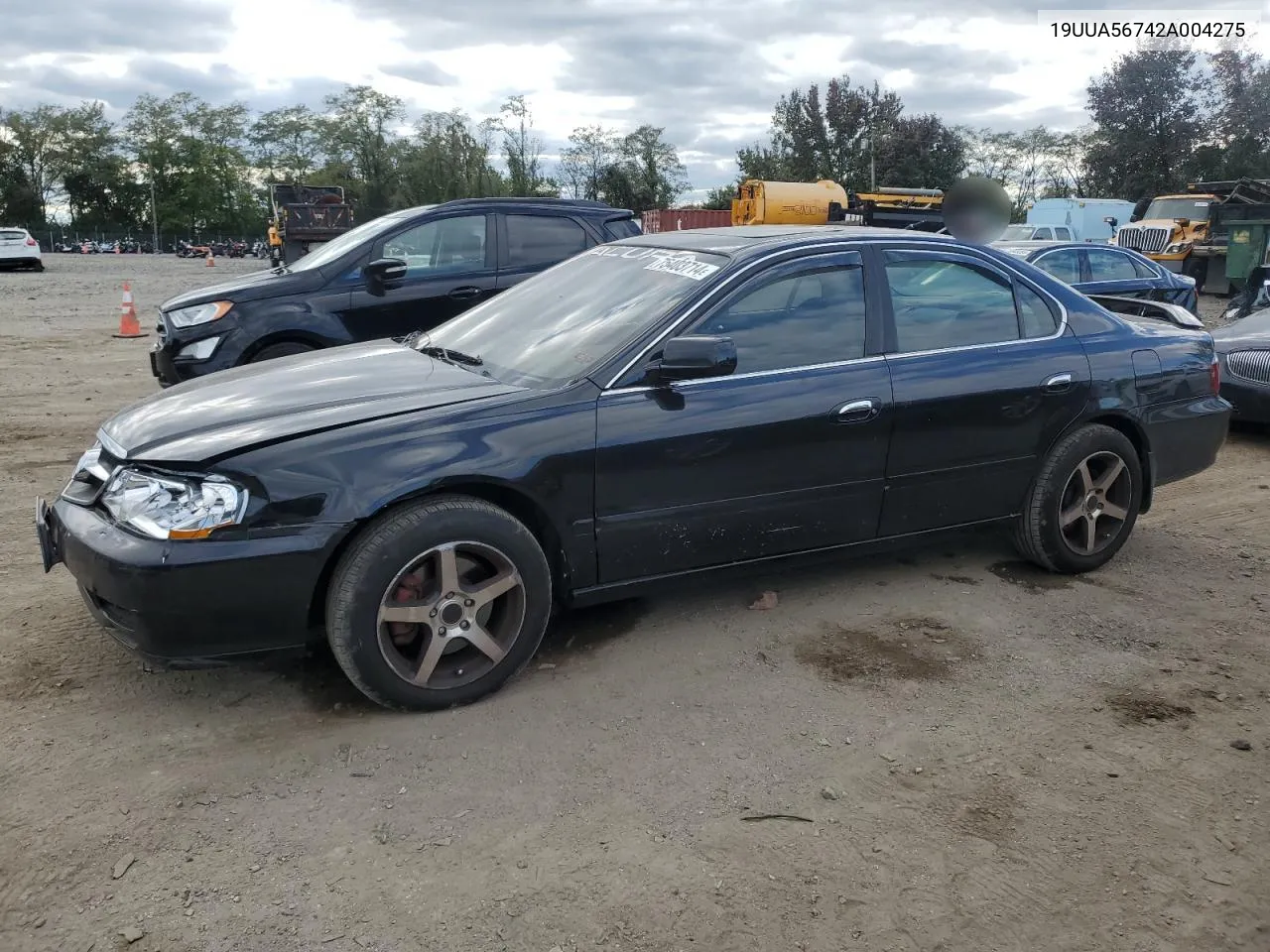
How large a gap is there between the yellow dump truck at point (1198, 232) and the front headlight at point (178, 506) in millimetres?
26139

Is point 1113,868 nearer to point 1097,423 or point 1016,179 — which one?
point 1097,423

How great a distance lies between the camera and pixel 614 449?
11.6ft

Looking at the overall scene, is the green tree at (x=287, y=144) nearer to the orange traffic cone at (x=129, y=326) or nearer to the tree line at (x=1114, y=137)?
the tree line at (x=1114, y=137)

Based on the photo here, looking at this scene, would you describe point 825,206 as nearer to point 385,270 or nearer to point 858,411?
point 385,270

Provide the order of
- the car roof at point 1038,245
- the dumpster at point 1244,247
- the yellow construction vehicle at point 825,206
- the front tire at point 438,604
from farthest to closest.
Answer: the yellow construction vehicle at point 825,206
the dumpster at point 1244,247
the car roof at point 1038,245
the front tire at point 438,604

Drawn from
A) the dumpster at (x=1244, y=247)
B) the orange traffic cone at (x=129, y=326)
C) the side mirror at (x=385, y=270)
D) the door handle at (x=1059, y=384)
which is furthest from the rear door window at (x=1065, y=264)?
the dumpster at (x=1244, y=247)

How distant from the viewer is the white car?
31.3 metres

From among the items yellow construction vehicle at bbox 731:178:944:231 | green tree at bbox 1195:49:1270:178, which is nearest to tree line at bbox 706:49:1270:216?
green tree at bbox 1195:49:1270:178

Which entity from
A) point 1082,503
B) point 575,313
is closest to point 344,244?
point 575,313

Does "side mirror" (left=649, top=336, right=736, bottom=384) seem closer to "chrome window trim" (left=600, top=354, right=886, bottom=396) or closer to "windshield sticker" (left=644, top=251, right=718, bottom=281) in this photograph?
"chrome window trim" (left=600, top=354, right=886, bottom=396)

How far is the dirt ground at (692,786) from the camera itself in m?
2.44

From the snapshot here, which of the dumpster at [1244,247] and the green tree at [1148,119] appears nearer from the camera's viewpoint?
the dumpster at [1244,247]

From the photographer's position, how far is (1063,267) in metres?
10.3

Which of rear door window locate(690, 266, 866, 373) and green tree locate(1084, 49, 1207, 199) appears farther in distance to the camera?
green tree locate(1084, 49, 1207, 199)
